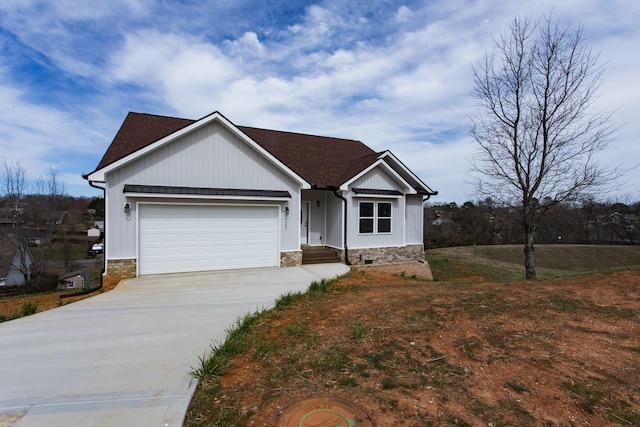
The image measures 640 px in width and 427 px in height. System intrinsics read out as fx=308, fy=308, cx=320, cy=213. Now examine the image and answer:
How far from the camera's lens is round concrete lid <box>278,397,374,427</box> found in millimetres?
2631

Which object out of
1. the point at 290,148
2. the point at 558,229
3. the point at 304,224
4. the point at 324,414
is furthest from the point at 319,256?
the point at 558,229

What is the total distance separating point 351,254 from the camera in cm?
1284

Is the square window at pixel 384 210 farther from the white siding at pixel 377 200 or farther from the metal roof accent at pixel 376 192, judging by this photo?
the metal roof accent at pixel 376 192

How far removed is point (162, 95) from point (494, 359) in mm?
15319

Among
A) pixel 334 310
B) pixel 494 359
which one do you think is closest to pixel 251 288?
pixel 334 310

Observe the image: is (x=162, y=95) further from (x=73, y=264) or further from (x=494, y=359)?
(x=73, y=264)

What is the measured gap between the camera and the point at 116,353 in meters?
4.29

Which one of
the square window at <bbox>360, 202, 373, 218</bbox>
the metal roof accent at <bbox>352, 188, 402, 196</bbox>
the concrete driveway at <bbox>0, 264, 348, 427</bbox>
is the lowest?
the concrete driveway at <bbox>0, 264, 348, 427</bbox>

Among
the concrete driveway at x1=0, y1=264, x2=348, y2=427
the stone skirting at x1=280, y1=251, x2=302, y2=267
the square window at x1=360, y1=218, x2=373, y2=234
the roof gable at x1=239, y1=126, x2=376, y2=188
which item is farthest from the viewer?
the roof gable at x1=239, y1=126, x2=376, y2=188

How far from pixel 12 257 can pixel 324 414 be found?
3176cm

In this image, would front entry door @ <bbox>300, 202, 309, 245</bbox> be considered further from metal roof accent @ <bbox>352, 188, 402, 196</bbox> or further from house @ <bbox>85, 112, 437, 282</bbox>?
metal roof accent @ <bbox>352, 188, 402, 196</bbox>

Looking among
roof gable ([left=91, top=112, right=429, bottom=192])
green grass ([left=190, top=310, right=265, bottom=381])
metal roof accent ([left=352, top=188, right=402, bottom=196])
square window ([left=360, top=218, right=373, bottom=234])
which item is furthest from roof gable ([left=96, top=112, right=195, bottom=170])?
square window ([left=360, top=218, right=373, bottom=234])

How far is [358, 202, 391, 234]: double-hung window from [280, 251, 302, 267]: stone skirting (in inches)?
117

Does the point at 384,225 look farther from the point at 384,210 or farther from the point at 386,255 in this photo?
the point at 386,255
